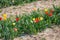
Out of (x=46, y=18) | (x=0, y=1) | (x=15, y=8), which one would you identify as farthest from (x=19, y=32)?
(x=0, y=1)

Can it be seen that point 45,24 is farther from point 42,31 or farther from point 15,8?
point 15,8

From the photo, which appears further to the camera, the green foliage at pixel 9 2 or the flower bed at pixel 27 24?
the green foliage at pixel 9 2

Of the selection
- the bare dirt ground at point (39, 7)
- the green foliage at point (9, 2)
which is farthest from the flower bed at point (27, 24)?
the green foliage at point (9, 2)

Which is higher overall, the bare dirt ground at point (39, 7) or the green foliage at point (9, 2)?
the green foliage at point (9, 2)

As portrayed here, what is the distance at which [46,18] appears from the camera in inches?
217

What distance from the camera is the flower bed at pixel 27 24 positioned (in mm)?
4867

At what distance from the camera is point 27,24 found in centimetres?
511

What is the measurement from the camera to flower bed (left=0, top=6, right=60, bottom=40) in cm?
487

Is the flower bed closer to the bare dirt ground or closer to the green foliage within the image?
the bare dirt ground

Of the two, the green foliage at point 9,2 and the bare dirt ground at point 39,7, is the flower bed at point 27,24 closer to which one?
the bare dirt ground at point 39,7

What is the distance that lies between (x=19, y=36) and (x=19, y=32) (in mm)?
81

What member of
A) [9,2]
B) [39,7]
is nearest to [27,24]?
[39,7]

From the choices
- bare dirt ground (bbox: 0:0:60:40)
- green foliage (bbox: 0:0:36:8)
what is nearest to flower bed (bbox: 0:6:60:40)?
bare dirt ground (bbox: 0:0:60:40)

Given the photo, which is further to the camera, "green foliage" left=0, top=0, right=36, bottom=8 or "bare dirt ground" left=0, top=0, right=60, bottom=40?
"green foliage" left=0, top=0, right=36, bottom=8
